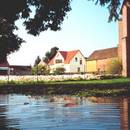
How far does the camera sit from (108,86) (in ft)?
115

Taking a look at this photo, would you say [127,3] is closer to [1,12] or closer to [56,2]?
[56,2]

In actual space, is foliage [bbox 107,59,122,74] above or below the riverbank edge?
above

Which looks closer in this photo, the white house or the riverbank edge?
the riverbank edge

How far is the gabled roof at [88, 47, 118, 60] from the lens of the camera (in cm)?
12544

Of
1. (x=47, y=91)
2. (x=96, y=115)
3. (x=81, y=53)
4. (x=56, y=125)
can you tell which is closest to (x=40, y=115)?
(x=96, y=115)

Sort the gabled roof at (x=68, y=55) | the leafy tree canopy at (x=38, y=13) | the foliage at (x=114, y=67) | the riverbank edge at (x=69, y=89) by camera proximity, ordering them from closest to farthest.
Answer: the leafy tree canopy at (x=38, y=13) < the riverbank edge at (x=69, y=89) < the foliage at (x=114, y=67) < the gabled roof at (x=68, y=55)

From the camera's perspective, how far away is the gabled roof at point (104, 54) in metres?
125

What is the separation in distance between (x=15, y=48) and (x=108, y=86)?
16615 millimetres

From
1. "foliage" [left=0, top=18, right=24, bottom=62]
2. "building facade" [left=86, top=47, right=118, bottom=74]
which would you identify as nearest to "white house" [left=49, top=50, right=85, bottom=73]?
"building facade" [left=86, top=47, right=118, bottom=74]

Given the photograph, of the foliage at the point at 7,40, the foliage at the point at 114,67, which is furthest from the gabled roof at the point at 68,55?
the foliage at the point at 7,40

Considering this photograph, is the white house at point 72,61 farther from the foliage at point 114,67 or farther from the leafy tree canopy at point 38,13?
the leafy tree canopy at point 38,13

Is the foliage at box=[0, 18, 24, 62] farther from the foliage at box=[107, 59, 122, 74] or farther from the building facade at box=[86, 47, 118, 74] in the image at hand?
the building facade at box=[86, 47, 118, 74]

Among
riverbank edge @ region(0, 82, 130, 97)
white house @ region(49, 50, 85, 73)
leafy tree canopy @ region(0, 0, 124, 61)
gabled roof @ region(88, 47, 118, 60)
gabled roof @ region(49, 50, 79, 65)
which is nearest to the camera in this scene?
leafy tree canopy @ region(0, 0, 124, 61)

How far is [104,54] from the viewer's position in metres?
131
